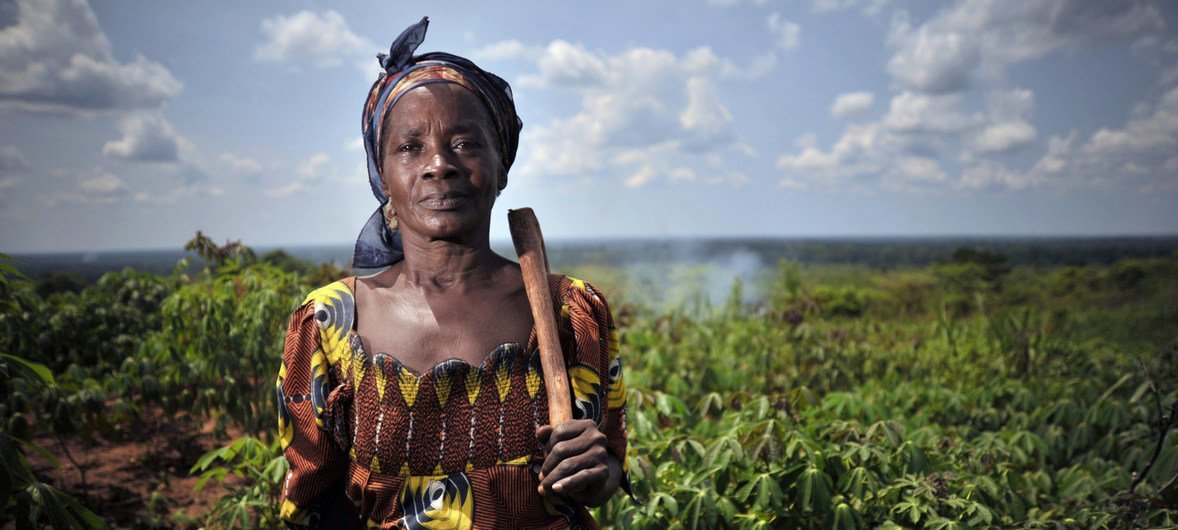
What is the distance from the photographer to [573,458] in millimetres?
1166

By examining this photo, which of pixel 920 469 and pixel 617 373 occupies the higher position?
pixel 617 373

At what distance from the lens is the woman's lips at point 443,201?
1275 mm

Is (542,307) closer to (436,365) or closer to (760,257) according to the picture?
(436,365)

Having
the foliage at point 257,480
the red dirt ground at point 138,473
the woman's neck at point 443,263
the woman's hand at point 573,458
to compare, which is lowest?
the red dirt ground at point 138,473

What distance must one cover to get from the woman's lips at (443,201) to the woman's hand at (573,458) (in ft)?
1.35

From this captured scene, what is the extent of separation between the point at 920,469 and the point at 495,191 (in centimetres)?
163

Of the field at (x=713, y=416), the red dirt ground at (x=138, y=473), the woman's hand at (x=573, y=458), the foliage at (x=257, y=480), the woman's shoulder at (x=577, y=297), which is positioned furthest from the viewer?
the red dirt ground at (x=138, y=473)

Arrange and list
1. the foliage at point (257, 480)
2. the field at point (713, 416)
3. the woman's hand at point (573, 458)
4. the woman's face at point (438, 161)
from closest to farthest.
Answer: the woman's hand at point (573, 458) < the woman's face at point (438, 161) < the field at point (713, 416) < the foliage at point (257, 480)

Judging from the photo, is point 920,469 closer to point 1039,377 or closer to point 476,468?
point 476,468

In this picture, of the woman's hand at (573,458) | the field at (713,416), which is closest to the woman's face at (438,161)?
Result: the woman's hand at (573,458)

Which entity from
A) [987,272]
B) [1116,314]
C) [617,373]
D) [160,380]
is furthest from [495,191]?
[987,272]

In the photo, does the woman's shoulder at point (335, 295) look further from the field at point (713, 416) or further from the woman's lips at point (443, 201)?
the field at point (713, 416)

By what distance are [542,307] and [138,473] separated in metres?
3.42

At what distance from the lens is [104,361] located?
394cm
